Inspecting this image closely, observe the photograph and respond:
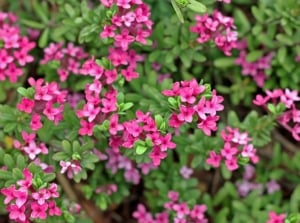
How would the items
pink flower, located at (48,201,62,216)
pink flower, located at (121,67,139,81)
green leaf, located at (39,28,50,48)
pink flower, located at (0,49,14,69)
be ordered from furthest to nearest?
green leaf, located at (39,28,50,48), pink flower, located at (0,49,14,69), pink flower, located at (121,67,139,81), pink flower, located at (48,201,62,216)

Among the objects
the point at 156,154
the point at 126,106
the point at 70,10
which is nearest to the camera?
the point at 156,154

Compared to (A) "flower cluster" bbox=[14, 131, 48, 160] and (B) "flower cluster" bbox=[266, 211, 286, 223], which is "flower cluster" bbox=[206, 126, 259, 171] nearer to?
(B) "flower cluster" bbox=[266, 211, 286, 223]

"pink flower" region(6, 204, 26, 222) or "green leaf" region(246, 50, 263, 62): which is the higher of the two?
"green leaf" region(246, 50, 263, 62)

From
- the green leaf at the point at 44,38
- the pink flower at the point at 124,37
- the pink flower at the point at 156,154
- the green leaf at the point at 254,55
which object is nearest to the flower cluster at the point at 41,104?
the pink flower at the point at 124,37

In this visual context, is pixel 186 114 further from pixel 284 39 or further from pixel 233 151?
pixel 284 39

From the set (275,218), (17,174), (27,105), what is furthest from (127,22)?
(275,218)

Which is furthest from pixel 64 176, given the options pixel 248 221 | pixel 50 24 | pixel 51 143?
pixel 248 221

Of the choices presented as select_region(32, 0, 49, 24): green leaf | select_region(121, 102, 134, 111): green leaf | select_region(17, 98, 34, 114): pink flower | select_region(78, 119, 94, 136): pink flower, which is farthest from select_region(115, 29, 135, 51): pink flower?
select_region(32, 0, 49, 24): green leaf
